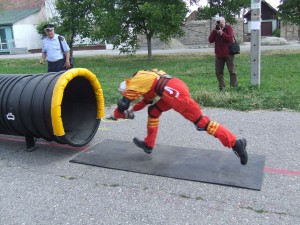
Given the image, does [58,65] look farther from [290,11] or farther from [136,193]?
[290,11]

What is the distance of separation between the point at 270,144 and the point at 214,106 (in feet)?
8.40

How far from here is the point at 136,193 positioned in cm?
404

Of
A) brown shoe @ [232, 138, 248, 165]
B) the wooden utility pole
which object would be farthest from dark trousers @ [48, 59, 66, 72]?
brown shoe @ [232, 138, 248, 165]

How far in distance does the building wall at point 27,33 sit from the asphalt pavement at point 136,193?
37221 millimetres

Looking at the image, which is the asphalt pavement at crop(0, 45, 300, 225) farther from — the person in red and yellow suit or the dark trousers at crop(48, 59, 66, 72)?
the dark trousers at crop(48, 59, 66, 72)

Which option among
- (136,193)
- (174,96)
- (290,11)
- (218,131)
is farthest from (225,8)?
(136,193)

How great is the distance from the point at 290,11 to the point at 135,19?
7.76 m

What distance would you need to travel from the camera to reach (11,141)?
20.5 ft

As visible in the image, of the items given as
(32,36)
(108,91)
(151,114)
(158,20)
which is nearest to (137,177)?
(151,114)

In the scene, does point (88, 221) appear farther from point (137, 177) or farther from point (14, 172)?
point (14, 172)

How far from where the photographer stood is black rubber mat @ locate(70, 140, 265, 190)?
429 centimetres

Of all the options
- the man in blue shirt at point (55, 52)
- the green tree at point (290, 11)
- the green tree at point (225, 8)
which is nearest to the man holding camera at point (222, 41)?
the man in blue shirt at point (55, 52)

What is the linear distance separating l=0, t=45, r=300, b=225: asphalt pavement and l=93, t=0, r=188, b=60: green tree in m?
11.5

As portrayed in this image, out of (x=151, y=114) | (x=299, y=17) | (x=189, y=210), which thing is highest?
(x=299, y=17)
